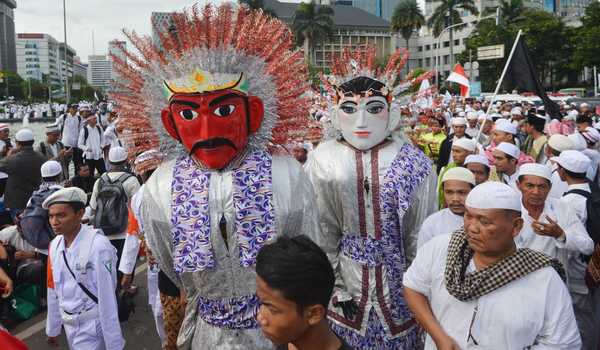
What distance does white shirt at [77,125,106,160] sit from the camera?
1084cm

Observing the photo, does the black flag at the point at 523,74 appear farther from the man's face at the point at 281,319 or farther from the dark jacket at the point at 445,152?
the man's face at the point at 281,319

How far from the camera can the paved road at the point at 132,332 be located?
15.3 feet

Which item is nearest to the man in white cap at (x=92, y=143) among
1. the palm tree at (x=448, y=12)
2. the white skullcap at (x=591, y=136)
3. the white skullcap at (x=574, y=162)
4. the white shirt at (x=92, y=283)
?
the white shirt at (x=92, y=283)

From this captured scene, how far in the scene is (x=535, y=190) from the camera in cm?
335

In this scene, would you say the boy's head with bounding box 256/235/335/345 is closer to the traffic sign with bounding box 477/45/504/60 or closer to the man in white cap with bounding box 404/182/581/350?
the man in white cap with bounding box 404/182/581/350

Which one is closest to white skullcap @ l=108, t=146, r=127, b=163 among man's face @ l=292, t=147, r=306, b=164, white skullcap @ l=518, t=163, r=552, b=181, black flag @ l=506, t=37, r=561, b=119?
man's face @ l=292, t=147, r=306, b=164

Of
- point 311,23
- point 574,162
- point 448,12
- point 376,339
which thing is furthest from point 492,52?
point 311,23

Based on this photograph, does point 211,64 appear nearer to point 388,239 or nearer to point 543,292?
point 388,239

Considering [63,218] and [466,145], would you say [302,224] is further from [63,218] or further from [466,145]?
[466,145]

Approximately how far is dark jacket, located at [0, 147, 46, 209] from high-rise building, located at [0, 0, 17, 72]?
11968 centimetres

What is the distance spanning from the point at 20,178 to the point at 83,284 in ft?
12.4

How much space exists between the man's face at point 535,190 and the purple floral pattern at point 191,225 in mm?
1929

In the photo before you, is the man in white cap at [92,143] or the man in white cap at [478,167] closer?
the man in white cap at [478,167]

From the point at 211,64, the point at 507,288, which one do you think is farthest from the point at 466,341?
the point at 211,64
